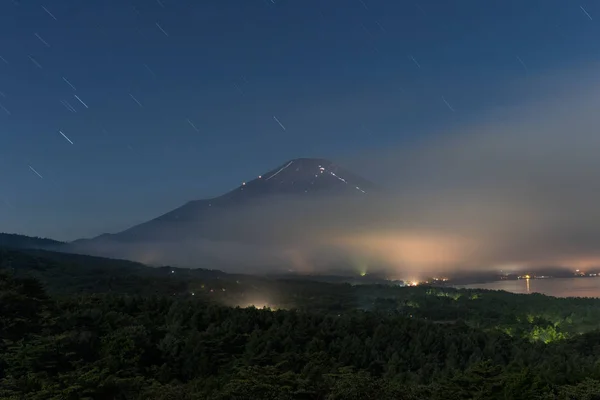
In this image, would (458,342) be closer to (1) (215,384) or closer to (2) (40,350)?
(1) (215,384)

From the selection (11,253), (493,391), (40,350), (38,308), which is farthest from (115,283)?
(493,391)

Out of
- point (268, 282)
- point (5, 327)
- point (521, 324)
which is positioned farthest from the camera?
point (268, 282)

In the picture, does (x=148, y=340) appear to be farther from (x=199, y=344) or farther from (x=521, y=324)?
(x=521, y=324)

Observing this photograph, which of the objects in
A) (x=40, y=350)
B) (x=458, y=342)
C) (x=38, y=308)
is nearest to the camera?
(x=40, y=350)

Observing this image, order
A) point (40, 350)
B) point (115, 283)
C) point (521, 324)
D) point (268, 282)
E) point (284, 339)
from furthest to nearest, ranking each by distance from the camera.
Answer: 1. point (268, 282)
2. point (115, 283)
3. point (521, 324)
4. point (284, 339)
5. point (40, 350)

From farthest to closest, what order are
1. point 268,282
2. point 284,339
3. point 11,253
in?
point 268,282 → point 11,253 → point 284,339

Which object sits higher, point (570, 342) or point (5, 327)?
point (5, 327)

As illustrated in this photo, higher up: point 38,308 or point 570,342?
point 38,308

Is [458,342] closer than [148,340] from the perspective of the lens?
No

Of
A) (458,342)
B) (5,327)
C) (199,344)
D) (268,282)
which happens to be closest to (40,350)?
(5,327)
